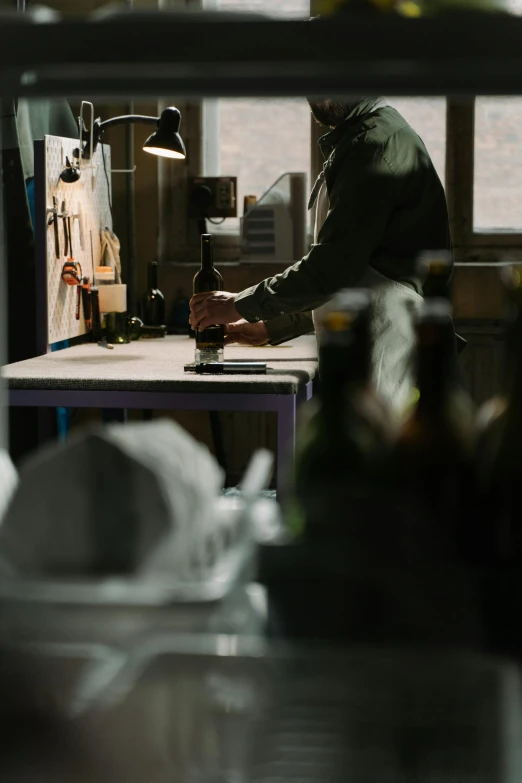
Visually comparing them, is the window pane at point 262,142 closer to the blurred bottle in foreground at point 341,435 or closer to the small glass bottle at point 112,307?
the small glass bottle at point 112,307

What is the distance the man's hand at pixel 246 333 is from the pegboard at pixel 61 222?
2.27ft

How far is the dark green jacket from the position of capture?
7.11ft

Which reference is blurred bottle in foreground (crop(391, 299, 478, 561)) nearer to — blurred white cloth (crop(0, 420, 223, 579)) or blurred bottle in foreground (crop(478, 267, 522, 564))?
blurred bottle in foreground (crop(478, 267, 522, 564))

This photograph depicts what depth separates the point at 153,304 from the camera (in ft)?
12.3

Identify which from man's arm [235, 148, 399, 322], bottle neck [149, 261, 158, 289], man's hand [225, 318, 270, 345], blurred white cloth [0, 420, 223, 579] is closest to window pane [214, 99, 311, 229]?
bottle neck [149, 261, 158, 289]

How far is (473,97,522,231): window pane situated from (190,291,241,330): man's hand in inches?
77.2

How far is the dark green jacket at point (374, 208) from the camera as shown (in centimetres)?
217

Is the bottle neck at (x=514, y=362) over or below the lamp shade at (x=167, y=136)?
below

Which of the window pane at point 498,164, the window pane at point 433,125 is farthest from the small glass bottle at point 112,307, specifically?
the window pane at point 498,164

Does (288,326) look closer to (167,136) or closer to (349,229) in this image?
(349,229)

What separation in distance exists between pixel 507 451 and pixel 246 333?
7.15ft

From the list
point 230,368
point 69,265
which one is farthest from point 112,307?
point 230,368

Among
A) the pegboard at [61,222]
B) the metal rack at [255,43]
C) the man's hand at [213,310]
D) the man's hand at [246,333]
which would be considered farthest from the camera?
the pegboard at [61,222]

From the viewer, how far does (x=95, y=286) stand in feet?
11.7
